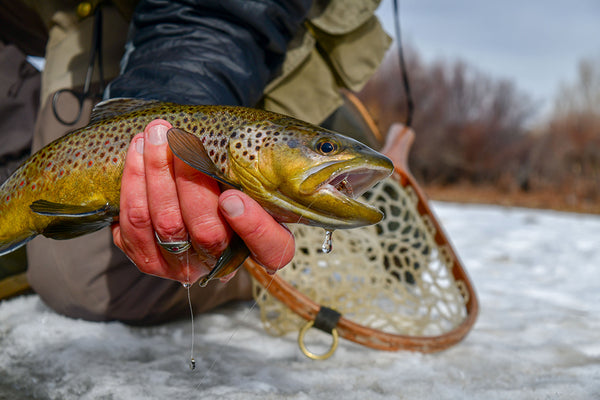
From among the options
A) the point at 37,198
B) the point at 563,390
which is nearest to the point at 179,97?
the point at 37,198

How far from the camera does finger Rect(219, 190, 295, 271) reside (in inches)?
43.3

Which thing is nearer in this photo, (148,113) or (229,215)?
(229,215)

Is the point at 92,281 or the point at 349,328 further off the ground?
the point at 92,281

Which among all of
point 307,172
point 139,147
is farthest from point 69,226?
point 307,172

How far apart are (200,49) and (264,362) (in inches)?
46.0

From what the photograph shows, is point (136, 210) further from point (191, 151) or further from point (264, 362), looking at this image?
point (264, 362)

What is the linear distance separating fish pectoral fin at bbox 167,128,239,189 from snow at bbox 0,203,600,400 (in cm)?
77

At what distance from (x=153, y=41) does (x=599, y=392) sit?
195 cm

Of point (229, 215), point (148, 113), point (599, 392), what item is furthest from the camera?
point (599, 392)

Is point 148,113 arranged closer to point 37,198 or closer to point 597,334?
point 37,198

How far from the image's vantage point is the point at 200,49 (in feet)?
5.36

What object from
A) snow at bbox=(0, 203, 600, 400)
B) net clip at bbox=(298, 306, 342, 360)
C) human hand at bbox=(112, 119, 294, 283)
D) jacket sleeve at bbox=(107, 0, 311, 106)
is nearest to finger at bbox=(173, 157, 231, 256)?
human hand at bbox=(112, 119, 294, 283)

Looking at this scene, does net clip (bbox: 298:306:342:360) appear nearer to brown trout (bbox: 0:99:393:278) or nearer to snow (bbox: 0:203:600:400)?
snow (bbox: 0:203:600:400)

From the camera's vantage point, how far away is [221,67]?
1638mm
